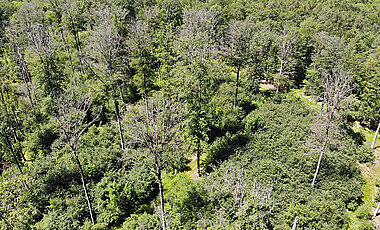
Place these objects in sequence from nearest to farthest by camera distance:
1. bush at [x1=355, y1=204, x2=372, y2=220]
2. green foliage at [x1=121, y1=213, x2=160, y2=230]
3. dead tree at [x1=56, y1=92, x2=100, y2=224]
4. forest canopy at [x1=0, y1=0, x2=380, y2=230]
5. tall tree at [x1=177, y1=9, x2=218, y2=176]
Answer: forest canopy at [x1=0, y1=0, x2=380, y2=230] → dead tree at [x1=56, y1=92, x2=100, y2=224] → green foliage at [x1=121, y1=213, x2=160, y2=230] → bush at [x1=355, y1=204, x2=372, y2=220] → tall tree at [x1=177, y1=9, x2=218, y2=176]

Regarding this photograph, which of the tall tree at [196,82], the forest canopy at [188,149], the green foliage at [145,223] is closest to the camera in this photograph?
the forest canopy at [188,149]

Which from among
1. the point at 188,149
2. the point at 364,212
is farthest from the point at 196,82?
the point at 364,212

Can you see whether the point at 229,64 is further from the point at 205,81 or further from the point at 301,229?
the point at 301,229

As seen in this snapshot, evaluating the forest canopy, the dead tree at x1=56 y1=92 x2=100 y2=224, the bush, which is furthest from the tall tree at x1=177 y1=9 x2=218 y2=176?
the bush

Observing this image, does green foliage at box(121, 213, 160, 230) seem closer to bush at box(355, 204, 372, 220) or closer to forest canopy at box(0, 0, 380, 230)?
forest canopy at box(0, 0, 380, 230)

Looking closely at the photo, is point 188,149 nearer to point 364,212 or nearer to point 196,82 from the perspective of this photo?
point 196,82

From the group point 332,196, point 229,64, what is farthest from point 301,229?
point 229,64

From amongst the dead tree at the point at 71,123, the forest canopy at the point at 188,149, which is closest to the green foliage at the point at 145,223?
the forest canopy at the point at 188,149

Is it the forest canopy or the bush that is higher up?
the forest canopy

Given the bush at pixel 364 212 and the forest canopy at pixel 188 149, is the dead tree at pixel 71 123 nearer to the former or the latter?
the forest canopy at pixel 188 149

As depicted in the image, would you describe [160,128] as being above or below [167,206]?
above

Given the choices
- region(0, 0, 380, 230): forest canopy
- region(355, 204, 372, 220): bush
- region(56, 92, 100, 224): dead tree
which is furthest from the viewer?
region(355, 204, 372, 220): bush
